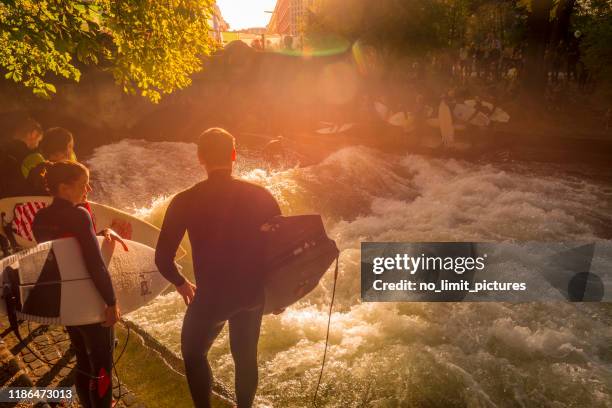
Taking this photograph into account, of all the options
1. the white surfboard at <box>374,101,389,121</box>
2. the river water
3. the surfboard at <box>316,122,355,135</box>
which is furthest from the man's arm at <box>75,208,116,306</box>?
the white surfboard at <box>374,101,389,121</box>

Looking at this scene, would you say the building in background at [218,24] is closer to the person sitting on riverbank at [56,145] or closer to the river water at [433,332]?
the person sitting on riverbank at [56,145]

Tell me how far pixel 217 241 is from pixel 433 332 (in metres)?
4.22

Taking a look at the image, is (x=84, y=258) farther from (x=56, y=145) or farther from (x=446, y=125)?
(x=446, y=125)

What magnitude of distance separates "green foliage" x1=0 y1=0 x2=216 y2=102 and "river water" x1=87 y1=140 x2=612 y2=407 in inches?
144

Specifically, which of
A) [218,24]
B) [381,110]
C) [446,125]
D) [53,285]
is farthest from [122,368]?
[218,24]

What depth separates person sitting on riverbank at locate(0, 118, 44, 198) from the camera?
4391 mm

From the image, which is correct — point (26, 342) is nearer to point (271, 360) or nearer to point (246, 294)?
point (271, 360)

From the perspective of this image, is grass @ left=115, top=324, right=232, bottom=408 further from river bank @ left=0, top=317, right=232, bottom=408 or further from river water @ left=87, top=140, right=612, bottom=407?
river water @ left=87, top=140, right=612, bottom=407

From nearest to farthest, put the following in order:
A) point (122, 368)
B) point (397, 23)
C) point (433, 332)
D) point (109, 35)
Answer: point (122, 368)
point (433, 332)
point (109, 35)
point (397, 23)

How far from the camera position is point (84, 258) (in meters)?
2.61

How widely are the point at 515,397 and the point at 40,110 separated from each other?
856 inches

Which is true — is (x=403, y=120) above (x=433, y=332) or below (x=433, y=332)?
above

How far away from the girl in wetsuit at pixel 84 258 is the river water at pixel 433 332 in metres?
1.72

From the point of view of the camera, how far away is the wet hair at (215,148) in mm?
2416
